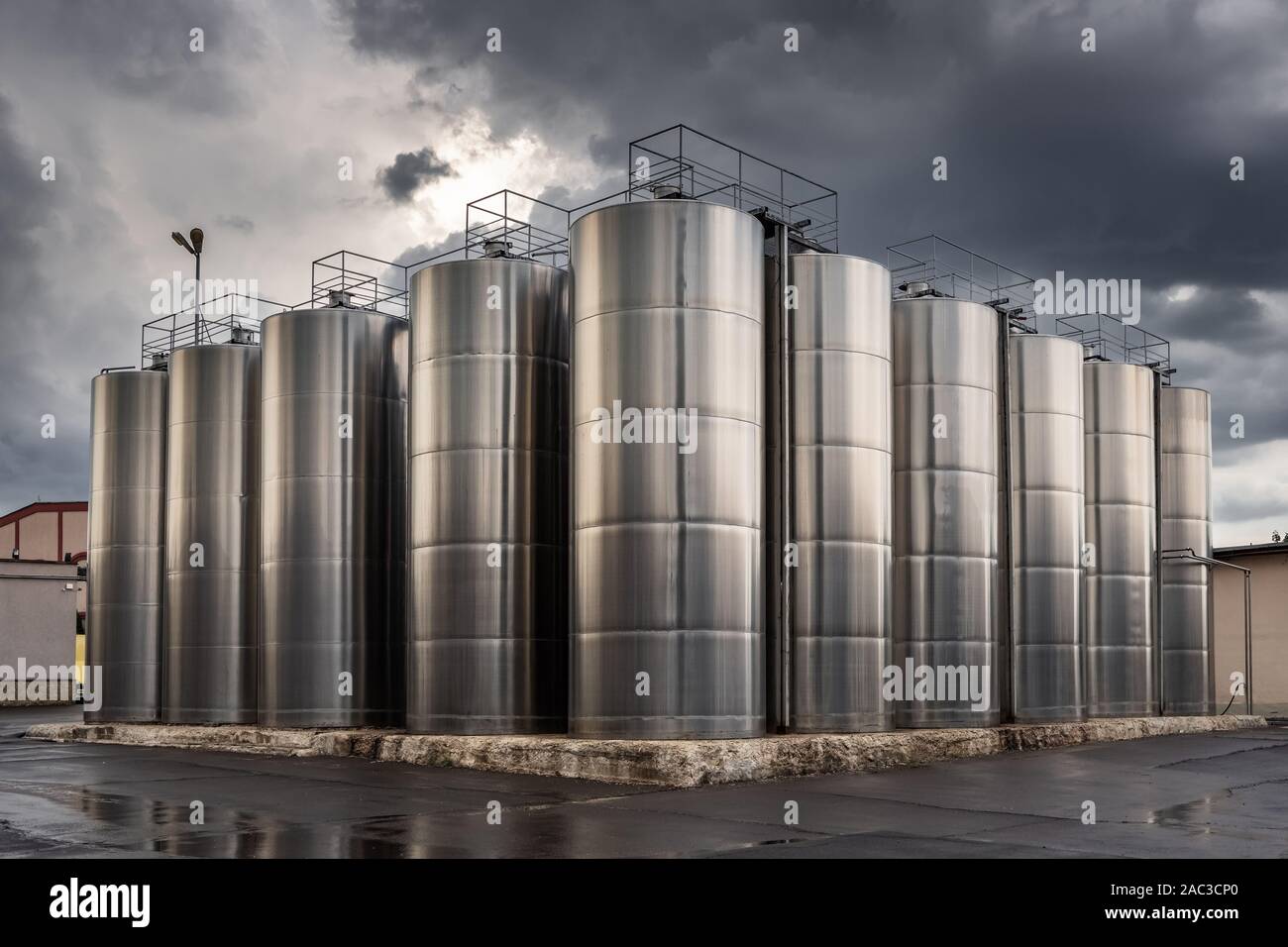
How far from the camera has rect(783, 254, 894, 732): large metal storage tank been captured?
22234 millimetres

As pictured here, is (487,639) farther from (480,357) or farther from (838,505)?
(838,505)

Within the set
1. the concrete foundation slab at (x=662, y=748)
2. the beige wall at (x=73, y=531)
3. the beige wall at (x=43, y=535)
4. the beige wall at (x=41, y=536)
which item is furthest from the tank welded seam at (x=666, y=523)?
the beige wall at (x=41, y=536)

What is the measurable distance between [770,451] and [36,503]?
75223 millimetres

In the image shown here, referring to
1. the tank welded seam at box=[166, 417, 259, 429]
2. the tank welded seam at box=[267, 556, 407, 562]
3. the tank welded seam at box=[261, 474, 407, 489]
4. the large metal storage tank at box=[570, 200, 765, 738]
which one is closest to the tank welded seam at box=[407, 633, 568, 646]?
the large metal storage tank at box=[570, 200, 765, 738]

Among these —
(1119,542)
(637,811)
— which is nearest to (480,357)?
(637,811)

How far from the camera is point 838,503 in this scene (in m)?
22.5

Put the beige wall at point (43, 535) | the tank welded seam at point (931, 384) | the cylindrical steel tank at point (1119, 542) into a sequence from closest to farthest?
the tank welded seam at point (931, 384)
the cylindrical steel tank at point (1119, 542)
the beige wall at point (43, 535)

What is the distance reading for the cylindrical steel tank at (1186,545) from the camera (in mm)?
33197

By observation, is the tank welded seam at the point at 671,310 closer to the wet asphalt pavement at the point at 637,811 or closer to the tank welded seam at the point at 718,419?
the tank welded seam at the point at 718,419

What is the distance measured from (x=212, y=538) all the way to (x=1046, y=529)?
18.7 meters

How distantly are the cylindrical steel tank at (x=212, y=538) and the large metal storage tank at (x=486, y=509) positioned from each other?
7.86 m
